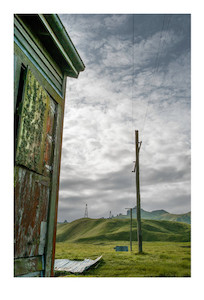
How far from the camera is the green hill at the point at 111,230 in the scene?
59.1 metres

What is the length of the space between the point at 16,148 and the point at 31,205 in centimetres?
94

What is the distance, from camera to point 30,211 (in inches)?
128

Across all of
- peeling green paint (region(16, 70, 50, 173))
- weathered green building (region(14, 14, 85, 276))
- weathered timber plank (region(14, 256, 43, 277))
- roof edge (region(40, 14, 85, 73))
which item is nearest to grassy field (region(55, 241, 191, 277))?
weathered timber plank (region(14, 256, 43, 277))

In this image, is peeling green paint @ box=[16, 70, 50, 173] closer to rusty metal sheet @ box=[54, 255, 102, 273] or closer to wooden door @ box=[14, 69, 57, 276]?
wooden door @ box=[14, 69, 57, 276]

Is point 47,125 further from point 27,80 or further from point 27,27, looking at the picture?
point 27,27

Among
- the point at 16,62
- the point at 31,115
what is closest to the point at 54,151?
the point at 31,115

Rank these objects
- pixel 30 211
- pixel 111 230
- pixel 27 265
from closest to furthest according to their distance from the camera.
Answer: pixel 27 265 < pixel 30 211 < pixel 111 230

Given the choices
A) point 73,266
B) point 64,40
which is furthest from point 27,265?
point 73,266

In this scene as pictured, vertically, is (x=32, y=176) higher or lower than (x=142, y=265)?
higher

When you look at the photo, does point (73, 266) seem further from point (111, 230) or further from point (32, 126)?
point (111, 230)

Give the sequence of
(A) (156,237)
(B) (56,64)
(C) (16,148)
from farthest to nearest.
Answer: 1. (A) (156,237)
2. (B) (56,64)
3. (C) (16,148)

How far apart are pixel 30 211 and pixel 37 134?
112 cm

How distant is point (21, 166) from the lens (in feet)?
9.83

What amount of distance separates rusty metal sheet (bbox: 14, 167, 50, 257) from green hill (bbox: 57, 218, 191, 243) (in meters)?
56.8
